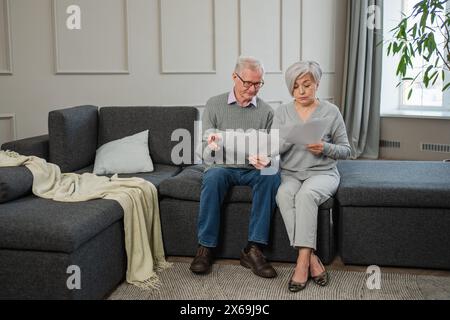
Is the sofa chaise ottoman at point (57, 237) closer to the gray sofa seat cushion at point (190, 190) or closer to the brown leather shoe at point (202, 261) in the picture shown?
the gray sofa seat cushion at point (190, 190)

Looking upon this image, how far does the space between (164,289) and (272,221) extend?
64cm

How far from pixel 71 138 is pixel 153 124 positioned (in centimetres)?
51

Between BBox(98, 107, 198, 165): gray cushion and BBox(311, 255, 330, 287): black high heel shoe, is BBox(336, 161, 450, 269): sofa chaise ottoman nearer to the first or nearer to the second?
BBox(311, 255, 330, 287): black high heel shoe

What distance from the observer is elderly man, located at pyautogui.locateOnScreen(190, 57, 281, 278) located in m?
2.73

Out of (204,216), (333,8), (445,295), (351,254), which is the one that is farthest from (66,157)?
(333,8)

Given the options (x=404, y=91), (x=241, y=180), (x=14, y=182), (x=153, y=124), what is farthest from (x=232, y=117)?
(x=404, y=91)

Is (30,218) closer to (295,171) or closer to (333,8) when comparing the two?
(295,171)

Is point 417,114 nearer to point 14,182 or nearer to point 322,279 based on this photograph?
point 322,279

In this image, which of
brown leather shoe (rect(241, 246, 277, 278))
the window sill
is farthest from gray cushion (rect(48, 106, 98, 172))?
the window sill

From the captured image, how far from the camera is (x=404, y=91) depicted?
5906 millimetres

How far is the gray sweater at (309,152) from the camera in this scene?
9.19 feet

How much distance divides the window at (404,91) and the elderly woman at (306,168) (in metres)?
3.00

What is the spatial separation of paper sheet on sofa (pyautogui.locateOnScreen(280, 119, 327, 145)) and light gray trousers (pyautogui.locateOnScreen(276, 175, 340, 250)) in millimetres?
198

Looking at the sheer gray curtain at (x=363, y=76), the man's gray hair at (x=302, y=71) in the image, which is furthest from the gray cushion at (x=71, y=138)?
the sheer gray curtain at (x=363, y=76)
